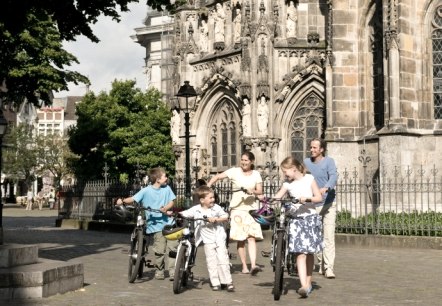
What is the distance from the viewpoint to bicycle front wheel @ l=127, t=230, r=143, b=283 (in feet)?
35.3

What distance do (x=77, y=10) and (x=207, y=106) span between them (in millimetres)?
19523

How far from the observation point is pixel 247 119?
29922 millimetres

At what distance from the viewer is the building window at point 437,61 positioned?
80.7ft

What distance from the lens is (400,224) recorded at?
58.7 feet

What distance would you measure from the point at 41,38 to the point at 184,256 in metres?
18.2

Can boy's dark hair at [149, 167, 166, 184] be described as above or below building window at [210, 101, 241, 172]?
below

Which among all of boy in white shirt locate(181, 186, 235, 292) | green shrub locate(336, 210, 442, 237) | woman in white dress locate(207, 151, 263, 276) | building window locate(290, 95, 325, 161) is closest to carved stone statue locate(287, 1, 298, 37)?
building window locate(290, 95, 325, 161)

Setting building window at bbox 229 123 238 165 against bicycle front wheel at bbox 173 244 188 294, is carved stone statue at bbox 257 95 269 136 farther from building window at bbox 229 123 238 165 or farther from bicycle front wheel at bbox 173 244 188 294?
bicycle front wheel at bbox 173 244 188 294

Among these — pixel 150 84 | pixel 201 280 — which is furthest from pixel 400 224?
pixel 150 84

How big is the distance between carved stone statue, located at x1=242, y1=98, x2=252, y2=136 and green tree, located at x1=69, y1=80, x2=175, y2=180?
16313mm

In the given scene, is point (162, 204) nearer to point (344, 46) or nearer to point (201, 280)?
point (201, 280)

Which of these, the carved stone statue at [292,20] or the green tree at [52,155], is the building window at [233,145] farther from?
the green tree at [52,155]

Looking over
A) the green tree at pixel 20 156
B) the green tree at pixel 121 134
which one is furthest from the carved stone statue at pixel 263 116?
the green tree at pixel 20 156

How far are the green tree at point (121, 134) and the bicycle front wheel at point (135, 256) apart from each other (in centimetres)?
3447
